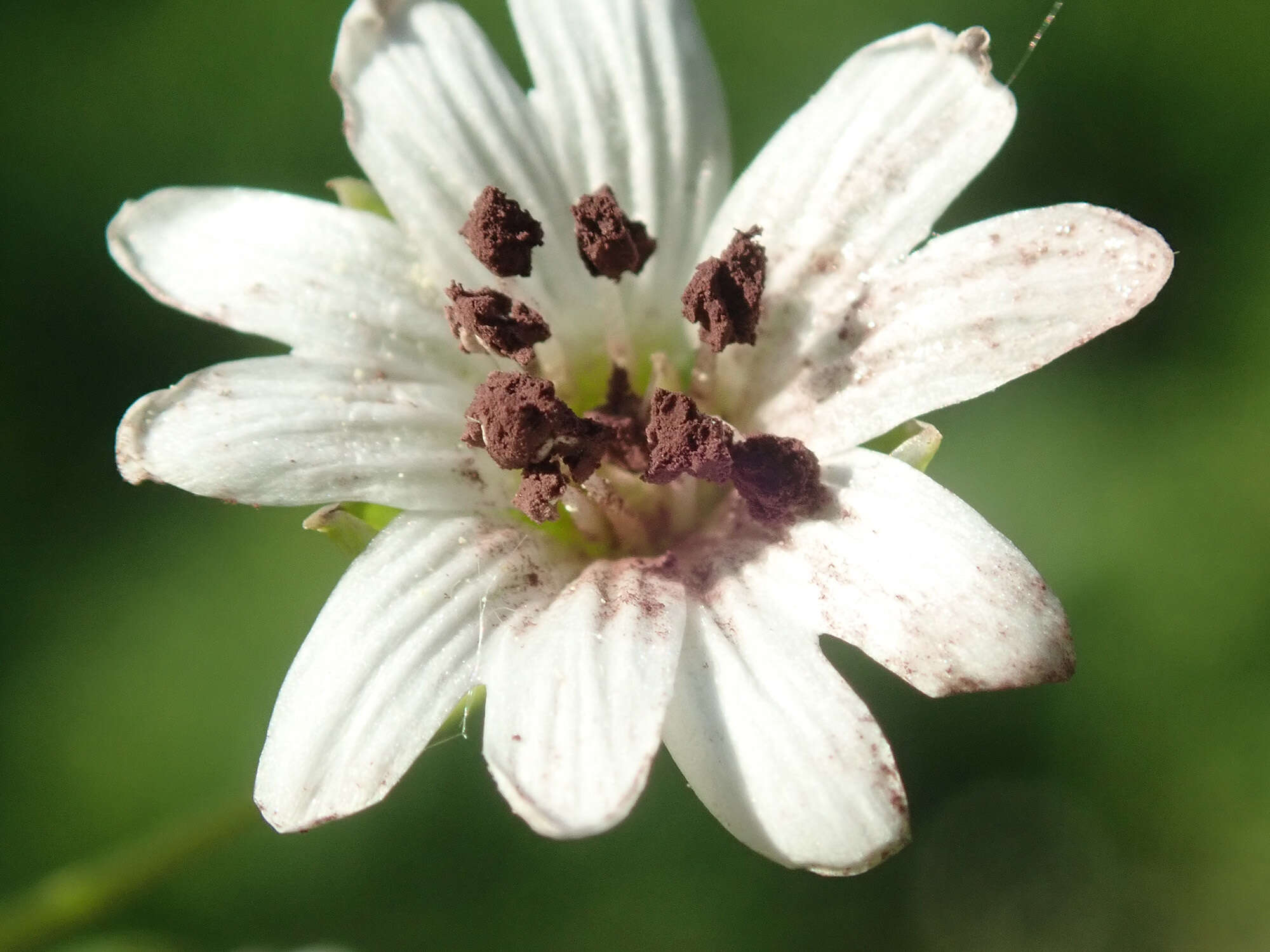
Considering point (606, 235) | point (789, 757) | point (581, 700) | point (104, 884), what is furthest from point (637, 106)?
point (104, 884)

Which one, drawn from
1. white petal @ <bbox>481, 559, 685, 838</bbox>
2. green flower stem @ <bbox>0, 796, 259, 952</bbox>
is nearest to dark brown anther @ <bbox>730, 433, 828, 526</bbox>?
white petal @ <bbox>481, 559, 685, 838</bbox>

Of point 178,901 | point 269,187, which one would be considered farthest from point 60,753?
point 269,187

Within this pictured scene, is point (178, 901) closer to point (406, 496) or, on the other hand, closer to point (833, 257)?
point (406, 496)

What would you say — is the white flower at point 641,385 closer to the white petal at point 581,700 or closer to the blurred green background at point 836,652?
the white petal at point 581,700

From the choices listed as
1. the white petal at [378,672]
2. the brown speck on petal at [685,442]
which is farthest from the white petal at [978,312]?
the white petal at [378,672]

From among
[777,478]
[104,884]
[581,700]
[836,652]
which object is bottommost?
[836,652]

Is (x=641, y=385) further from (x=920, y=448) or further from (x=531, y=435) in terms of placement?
(x=920, y=448)
